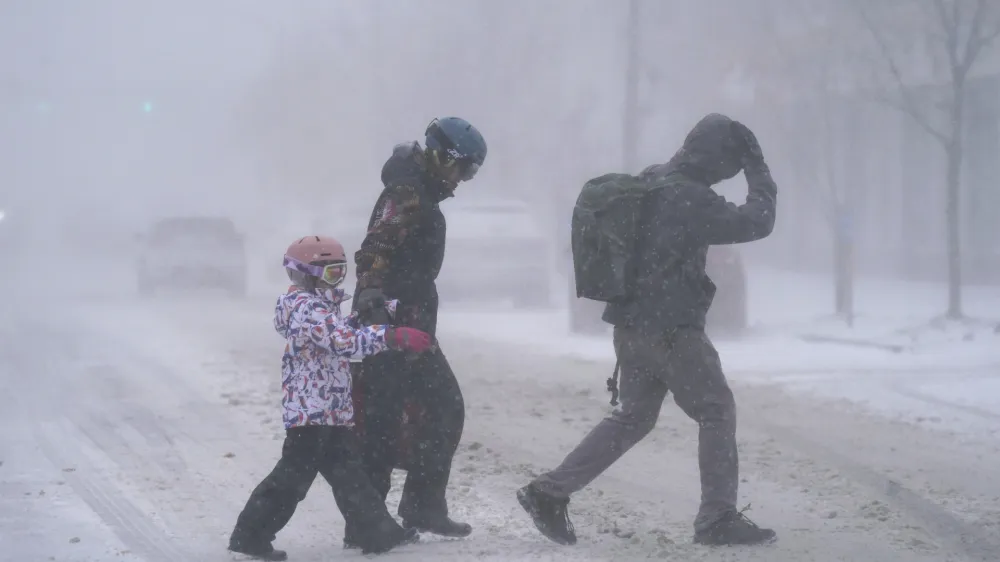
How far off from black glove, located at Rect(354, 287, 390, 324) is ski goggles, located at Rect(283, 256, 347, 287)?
153mm

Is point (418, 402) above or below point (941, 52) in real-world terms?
below

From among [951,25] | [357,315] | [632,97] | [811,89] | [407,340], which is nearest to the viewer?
[407,340]

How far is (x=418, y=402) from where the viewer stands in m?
4.89

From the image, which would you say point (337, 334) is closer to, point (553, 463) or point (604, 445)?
point (604, 445)

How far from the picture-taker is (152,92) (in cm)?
7288

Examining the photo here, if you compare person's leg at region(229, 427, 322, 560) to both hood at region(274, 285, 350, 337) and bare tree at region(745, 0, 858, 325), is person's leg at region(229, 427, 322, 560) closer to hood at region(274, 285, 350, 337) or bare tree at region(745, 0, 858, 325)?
hood at region(274, 285, 350, 337)

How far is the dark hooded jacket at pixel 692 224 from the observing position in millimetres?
4754

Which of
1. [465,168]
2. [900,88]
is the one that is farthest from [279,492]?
[900,88]

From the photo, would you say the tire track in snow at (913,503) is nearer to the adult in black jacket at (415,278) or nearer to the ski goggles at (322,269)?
the adult in black jacket at (415,278)

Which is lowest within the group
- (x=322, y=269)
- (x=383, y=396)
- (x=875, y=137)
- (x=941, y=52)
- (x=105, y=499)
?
(x=105, y=499)

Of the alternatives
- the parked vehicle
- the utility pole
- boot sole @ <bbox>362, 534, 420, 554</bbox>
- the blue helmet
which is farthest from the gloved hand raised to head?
the parked vehicle

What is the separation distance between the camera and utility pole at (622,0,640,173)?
1513 cm

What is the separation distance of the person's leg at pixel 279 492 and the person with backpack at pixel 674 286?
2.93 feet

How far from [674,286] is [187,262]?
61.1 ft
